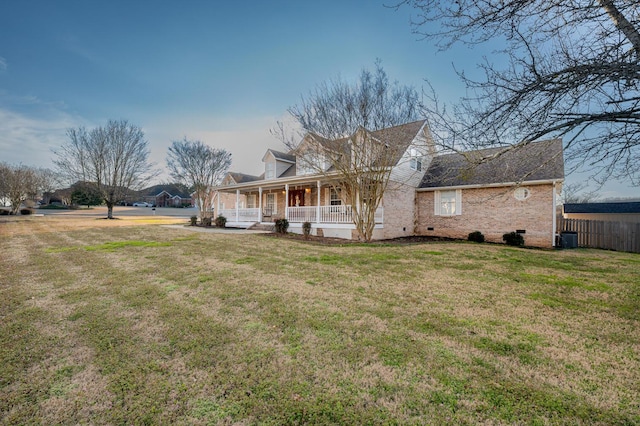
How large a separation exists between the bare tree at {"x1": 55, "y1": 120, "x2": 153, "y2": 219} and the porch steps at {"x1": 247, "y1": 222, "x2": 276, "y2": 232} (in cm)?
2161

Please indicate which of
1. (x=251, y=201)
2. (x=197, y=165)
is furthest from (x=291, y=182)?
(x=197, y=165)

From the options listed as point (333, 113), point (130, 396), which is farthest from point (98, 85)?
point (130, 396)

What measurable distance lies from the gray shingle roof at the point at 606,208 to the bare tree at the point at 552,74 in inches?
1057

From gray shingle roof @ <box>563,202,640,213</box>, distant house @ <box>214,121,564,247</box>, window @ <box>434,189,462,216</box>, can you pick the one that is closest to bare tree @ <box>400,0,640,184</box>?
distant house @ <box>214,121,564,247</box>

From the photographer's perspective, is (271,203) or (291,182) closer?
(291,182)

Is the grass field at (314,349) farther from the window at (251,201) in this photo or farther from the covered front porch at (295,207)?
the window at (251,201)

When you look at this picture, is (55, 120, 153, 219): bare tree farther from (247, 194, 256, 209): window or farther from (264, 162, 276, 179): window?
(264, 162, 276, 179): window

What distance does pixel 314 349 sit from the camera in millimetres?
2830

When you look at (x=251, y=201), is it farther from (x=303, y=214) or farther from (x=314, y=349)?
(x=314, y=349)

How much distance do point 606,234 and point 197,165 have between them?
2986cm

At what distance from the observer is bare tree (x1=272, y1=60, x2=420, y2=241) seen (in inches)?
440

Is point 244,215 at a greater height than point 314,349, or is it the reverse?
point 244,215

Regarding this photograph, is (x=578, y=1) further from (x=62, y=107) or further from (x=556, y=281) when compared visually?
Result: (x=62, y=107)

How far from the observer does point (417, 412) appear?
1.96m
